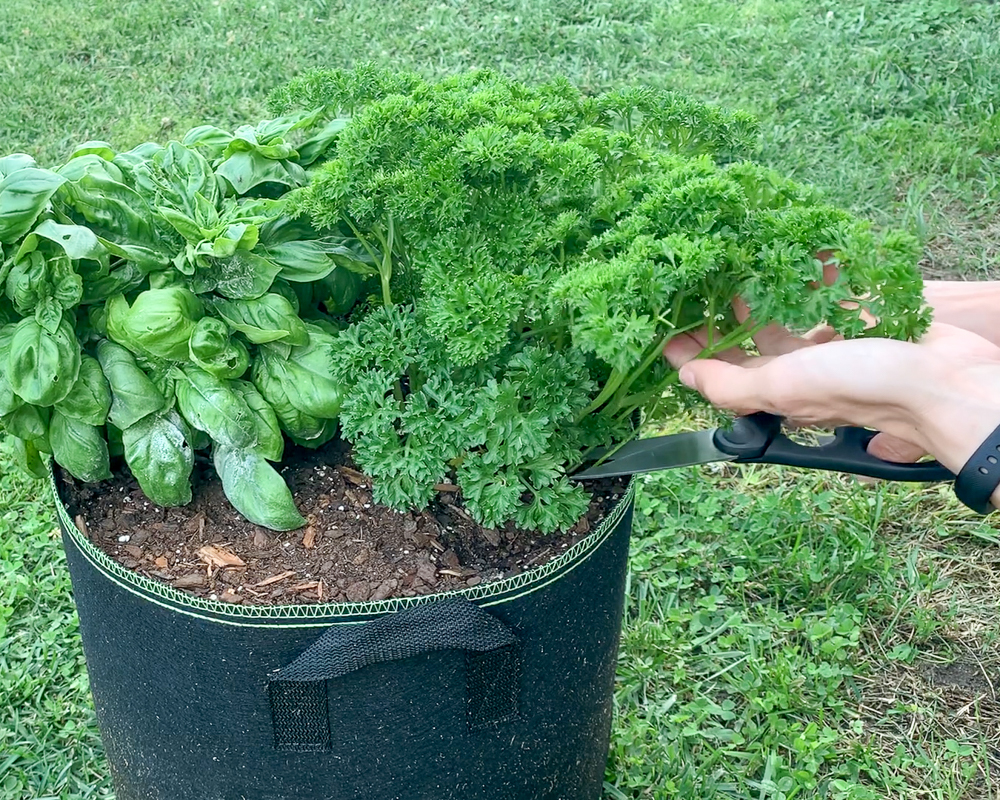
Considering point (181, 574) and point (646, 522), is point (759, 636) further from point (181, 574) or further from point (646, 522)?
point (181, 574)

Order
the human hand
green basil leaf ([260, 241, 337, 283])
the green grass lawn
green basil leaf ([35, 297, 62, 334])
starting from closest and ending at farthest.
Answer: the human hand → green basil leaf ([35, 297, 62, 334]) → green basil leaf ([260, 241, 337, 283]) → the green grass lawn

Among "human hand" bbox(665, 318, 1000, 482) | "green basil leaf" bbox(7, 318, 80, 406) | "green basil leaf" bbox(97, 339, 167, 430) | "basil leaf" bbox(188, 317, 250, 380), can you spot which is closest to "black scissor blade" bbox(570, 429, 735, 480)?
"human hand" bbox(665, 318, 1000, 482)

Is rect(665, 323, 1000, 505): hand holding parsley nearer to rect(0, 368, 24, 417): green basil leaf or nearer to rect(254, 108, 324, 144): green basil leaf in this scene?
rect(254, 108, 324, 144): green basil leaf

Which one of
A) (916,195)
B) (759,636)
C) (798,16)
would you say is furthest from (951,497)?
(798,16)

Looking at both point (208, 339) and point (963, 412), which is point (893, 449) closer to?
point (963, 412)

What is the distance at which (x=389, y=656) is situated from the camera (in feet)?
4.38

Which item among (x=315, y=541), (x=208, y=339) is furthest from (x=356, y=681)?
(x=208, y=339)

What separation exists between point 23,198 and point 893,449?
4.01 feet

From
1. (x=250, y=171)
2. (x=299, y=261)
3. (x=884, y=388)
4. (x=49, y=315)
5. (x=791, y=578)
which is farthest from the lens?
(x=791, y=578)

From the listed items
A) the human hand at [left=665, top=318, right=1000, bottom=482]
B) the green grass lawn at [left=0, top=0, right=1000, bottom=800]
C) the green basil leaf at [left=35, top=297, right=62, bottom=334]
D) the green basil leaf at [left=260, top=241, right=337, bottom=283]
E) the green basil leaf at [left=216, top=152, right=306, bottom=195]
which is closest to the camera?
the human hand at [left=665, top=318, right=1000, bottom=482]

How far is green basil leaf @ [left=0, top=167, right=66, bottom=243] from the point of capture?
1.35 meters

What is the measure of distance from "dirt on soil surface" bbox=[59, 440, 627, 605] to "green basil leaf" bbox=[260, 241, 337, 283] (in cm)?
32

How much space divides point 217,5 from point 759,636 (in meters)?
4.11

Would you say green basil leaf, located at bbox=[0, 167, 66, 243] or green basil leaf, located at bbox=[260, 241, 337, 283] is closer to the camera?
green basil leaf, located at bbox=[0, 167, 66, 243]
